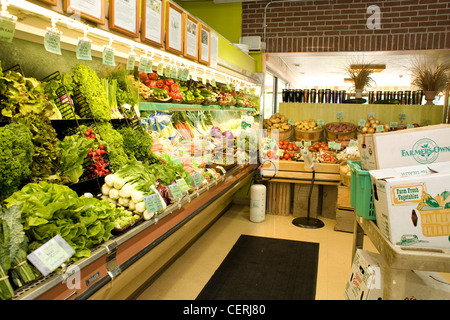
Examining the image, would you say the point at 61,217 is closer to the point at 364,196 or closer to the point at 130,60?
the point at 130,60

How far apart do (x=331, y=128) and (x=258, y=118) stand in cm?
142

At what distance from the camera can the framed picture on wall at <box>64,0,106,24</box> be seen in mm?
1943

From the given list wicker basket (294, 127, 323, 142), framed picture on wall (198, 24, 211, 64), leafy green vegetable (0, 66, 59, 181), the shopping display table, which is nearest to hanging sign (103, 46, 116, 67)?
leafy green vegetable (0, 66, 59, 181)

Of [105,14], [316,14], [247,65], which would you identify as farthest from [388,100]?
[105,14]

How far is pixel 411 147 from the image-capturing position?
7.04ft

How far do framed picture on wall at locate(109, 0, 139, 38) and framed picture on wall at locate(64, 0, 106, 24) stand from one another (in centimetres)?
9

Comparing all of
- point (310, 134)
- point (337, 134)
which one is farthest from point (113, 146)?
point (337, 134)

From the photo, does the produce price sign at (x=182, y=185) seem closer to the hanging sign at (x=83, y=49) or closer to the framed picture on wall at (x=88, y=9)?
the hanging sign at (x=83, y=49)

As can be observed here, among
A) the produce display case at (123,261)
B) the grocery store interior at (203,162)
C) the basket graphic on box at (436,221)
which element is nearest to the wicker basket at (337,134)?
the grocery store interior at (203,162)

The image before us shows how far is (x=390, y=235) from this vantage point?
1.92 meters

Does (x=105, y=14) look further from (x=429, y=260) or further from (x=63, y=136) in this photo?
(x=429, y=260)

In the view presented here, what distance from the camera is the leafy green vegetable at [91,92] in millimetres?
2678

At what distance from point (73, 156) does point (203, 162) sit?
1.87 m

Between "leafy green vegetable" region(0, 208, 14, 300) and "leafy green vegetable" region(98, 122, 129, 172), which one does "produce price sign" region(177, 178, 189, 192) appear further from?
"leafy green vegetable" region(0, 208, 14, 300)
